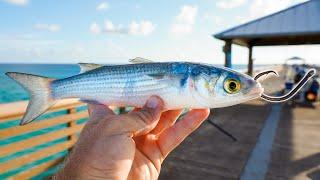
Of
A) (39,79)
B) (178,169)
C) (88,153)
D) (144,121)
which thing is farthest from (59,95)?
(178,169)

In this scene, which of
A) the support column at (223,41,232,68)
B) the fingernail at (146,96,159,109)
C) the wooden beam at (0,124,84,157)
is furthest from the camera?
the support column at (223,41,232,68)

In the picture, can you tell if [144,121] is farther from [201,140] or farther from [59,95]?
[201,140]

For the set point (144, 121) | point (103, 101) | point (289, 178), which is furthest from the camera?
point (289, 178)

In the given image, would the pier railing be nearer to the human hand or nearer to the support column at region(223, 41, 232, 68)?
the human hand

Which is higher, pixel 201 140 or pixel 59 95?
pixel 59 95

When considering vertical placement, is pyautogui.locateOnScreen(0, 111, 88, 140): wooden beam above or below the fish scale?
below

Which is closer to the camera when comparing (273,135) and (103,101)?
(103,101)

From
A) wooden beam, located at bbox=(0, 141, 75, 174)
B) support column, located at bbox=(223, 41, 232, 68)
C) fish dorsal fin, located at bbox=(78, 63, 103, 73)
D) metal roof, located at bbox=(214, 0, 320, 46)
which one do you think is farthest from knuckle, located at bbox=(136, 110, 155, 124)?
support column, located at bbox=(223, 41, 232, 68)
